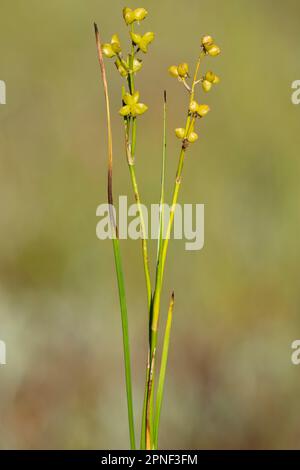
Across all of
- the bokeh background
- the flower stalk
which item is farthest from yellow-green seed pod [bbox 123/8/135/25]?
the bokeh background

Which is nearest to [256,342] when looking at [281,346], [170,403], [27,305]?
[281,346]

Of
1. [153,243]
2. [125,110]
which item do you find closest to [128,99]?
[125,110]

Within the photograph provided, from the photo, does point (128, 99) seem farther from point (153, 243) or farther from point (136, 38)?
point (153, 243)

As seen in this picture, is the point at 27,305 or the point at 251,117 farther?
the point at 251,117

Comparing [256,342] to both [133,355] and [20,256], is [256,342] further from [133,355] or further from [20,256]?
[20,256]

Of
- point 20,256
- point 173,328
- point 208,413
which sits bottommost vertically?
point 208,413

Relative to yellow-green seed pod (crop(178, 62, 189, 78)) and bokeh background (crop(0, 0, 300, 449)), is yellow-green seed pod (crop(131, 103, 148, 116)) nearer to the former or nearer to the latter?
yellow-green seed pod (crop(178, 62, 189, 78))

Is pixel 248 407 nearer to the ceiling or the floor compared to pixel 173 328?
nearer to the floor

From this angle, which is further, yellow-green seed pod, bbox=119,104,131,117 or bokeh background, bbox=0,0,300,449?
bokeh background, bbox=0,0,300,449

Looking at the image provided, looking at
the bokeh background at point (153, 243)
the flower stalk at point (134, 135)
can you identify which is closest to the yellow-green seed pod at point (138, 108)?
the flower stalk at point (134, 135)
